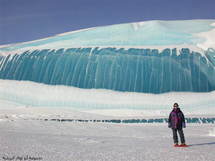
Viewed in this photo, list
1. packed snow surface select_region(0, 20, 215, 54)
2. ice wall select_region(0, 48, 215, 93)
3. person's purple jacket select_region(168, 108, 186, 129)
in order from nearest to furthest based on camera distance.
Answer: person's purple jacket select_region(168, 108, 186, 129) → ice wall select_region(0, 48, 215, 93) → packed snow surface select_region(0, 20, 215, 54)

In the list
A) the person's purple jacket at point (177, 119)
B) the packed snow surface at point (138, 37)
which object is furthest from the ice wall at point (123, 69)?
the person's purple jacket at point (177, 119)

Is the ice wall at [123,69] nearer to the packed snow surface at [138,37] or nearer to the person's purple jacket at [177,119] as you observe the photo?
the packed snow surface at [138,37]

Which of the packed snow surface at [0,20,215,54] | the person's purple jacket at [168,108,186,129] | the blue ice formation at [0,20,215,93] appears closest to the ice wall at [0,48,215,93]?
the blue ice formation at [0,20,215,93]

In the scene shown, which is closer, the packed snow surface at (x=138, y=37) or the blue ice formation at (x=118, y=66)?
the blue ice formation at (x=118, y=66)

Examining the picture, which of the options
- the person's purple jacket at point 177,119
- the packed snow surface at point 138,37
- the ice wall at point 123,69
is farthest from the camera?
the packed snow surface at point 138,37

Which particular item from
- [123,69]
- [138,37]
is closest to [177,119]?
[123,69]

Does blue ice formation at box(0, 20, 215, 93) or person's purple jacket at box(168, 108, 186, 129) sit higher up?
blue ice formation at box(0, 20, 215, 93)

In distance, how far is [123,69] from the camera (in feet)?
163

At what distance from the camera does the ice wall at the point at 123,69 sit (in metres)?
48.9

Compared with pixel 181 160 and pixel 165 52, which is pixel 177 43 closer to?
pixel 165 52

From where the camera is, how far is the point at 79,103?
1833 inches

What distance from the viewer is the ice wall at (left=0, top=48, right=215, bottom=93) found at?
48875 mm

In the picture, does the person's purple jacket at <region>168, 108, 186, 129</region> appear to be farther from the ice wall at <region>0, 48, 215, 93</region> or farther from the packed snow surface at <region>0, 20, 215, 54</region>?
the packed snow surface at <region>0, 20, 215, 54</region>

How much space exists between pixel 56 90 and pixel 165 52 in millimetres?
17212
